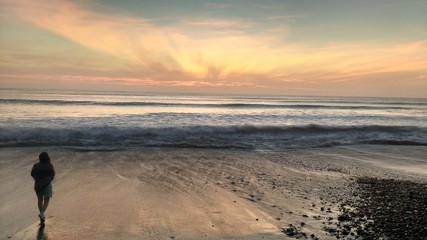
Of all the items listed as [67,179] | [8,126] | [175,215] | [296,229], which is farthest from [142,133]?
[296,229]

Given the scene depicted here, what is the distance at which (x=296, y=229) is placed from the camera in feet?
20.6

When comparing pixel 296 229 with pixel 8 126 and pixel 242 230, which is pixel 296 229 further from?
pixel 8 126

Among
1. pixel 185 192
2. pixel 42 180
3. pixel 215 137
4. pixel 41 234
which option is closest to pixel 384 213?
pixel 185 192

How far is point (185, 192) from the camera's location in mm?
8820

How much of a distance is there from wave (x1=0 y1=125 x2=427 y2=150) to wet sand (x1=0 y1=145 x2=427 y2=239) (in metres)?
2.22

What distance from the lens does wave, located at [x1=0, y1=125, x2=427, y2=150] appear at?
1705cm

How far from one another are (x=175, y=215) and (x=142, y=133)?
13478 mm

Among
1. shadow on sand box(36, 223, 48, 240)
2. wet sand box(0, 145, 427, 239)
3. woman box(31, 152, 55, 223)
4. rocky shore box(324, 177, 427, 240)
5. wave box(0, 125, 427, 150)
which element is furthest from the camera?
wave box(0, 125, 427, 150)

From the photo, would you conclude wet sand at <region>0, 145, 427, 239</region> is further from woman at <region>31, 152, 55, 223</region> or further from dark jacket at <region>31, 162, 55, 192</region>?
dark jacket at <region>31, 162, 55, 192</region>

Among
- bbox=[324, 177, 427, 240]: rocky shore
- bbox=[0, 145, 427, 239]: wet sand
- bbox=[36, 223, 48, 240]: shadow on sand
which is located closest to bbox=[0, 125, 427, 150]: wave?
bbox=[0, 145, 427, 239]: wet sand

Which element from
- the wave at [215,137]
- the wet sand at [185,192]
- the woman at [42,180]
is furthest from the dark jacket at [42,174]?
the wave at [215,137]

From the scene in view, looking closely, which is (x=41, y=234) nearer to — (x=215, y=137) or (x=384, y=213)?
(x=384, y=213)

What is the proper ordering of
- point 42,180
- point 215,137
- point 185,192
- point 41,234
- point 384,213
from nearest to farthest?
point 41,234 → point 42,180 → point 384,213 → point 185,192 → point 215,137

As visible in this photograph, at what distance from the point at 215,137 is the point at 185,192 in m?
11.5
